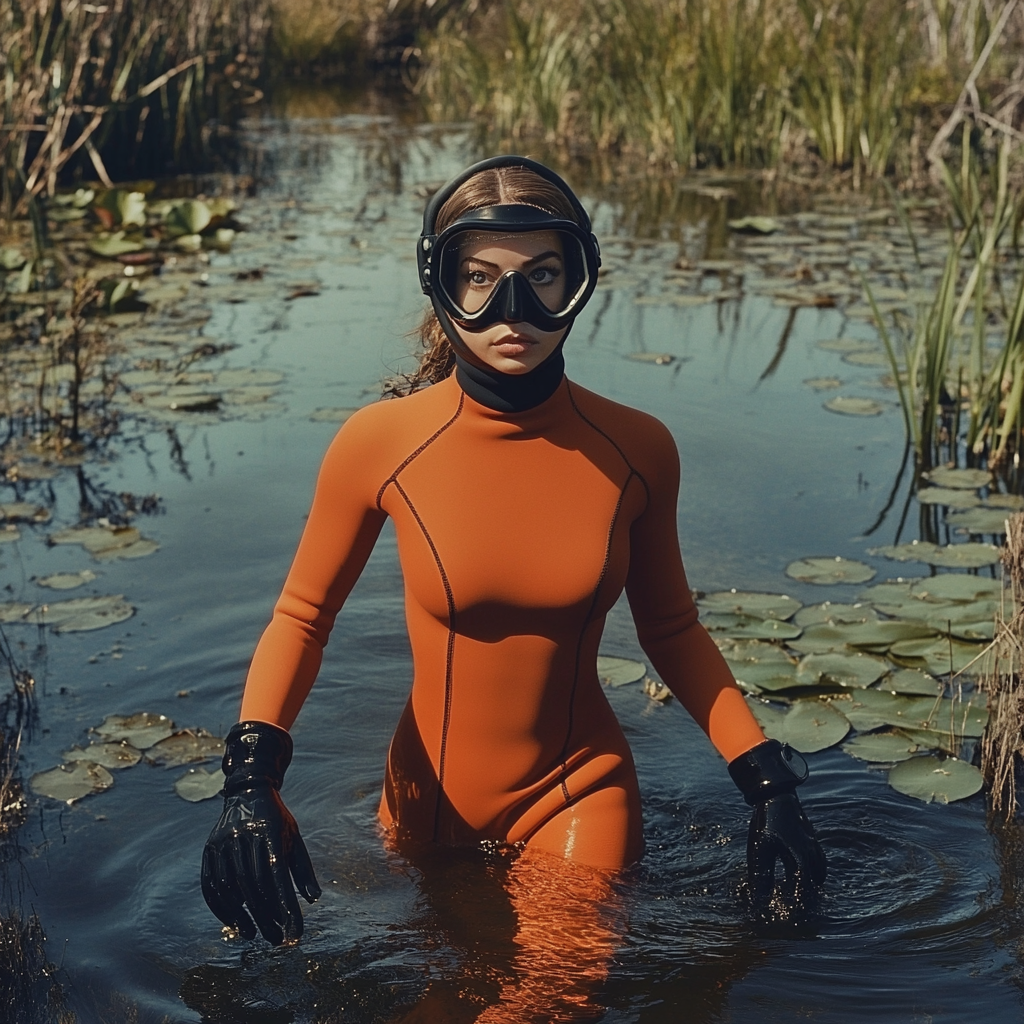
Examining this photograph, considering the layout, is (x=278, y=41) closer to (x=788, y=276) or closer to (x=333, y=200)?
(x=333, y=200)

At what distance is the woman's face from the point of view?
2.20 meters

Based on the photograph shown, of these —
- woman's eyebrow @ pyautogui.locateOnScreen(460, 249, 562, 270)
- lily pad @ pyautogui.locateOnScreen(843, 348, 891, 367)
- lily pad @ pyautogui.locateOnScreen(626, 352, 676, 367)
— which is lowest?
lily pad @ pyautogui.locateOnScreen(626, 352, 676, 367)

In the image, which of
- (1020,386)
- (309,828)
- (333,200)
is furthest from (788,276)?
(309,828)

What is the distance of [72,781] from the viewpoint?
3.06 meters

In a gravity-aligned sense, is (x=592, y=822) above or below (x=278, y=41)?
below

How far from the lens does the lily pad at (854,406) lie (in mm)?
5383

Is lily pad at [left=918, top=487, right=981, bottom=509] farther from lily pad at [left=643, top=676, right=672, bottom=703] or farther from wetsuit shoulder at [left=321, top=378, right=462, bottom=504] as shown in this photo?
wetsuit shoulder at [left=321, top=378, right=462, bottom=504]

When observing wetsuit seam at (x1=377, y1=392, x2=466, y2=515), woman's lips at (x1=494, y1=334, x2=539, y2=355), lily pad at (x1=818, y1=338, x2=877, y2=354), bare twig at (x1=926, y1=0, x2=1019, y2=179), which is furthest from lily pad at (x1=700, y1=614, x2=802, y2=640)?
bare twig at (x1=926, y1=0, x2=1019, y2=179)

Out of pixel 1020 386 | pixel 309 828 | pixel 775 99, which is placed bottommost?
pixel 309 828

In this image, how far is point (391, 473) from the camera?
2.34 m

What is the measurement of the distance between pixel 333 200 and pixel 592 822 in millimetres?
8092

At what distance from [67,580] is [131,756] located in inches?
38.8

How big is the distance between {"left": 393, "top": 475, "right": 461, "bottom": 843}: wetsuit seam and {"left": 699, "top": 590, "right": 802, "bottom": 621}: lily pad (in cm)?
148

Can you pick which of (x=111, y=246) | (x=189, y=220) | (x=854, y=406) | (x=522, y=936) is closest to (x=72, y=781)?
(x=522, y=936)
